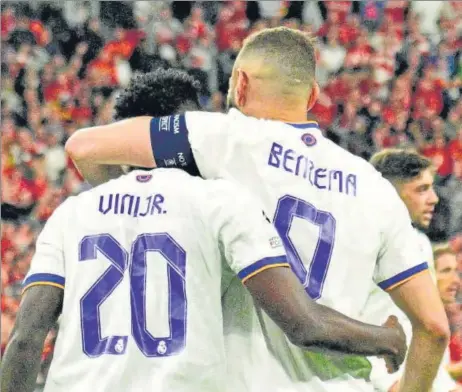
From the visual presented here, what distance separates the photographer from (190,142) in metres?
2.06

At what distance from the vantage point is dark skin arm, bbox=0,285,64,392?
6.07 feet

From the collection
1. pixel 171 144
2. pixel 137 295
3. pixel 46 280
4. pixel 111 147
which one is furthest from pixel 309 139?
pixel 46 280

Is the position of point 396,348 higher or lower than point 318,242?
lower

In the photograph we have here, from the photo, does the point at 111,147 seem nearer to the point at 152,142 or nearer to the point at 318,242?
the point at 152,142

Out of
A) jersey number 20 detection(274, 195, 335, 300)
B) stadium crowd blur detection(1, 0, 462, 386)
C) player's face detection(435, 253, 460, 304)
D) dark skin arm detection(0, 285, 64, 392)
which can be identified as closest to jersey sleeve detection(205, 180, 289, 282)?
jersey number 20 detection(274, 195, 335, 300)

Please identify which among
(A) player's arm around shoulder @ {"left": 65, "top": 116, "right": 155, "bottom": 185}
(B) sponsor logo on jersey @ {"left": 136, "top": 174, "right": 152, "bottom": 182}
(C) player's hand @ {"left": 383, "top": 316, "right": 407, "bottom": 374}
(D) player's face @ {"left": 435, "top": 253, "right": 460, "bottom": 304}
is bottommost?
(D) player's face @ {"left": 435, "top": 253, "right": 460, "bottom": 304}

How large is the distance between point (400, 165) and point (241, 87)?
1.48m

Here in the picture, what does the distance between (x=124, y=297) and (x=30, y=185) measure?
613 cm

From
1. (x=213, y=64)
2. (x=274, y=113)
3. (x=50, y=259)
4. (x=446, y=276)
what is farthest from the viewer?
(x=213, y=64)

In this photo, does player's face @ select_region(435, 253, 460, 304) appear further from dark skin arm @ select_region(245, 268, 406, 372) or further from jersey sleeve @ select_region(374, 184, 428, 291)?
dark skin arm @ select_region(245, 268, 406, 372)

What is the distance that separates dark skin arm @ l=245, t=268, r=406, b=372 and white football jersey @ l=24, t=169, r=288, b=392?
0.04 m

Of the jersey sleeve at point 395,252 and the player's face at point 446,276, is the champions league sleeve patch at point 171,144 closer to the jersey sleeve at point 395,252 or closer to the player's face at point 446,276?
the jersey sleeve at point 395,252

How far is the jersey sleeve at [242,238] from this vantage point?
5.97 feet

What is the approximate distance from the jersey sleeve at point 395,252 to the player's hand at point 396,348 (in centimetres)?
10
